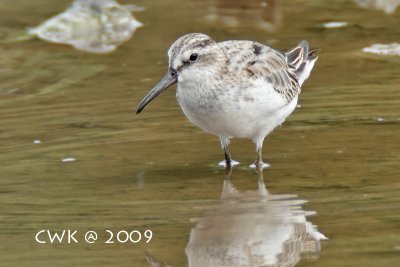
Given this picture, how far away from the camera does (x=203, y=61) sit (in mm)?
9859

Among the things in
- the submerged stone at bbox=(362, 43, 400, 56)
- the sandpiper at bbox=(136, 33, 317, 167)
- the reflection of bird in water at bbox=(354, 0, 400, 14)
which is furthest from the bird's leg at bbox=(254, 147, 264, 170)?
the reflection of bird in water at bbox=(354, 0, 400, 14)

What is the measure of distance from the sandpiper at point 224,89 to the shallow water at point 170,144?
0.42 meters

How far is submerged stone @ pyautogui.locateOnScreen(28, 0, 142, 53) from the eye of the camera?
15047 mm

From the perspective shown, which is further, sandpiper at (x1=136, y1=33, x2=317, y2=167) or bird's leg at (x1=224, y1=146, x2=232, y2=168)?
bird's leg at (x1=224, y1=146, x2=232, y2=168)

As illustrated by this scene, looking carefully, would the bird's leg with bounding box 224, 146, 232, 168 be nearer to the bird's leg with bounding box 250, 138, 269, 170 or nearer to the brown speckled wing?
the bird's leg with bounding box 250, 138, 269, 170

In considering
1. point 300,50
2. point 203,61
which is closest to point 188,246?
point 203,61

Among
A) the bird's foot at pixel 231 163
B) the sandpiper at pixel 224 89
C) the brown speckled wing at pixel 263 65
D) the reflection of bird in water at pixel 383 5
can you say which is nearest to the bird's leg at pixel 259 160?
the sandpiper at pixel 224 89

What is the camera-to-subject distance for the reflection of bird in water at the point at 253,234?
7496 mm

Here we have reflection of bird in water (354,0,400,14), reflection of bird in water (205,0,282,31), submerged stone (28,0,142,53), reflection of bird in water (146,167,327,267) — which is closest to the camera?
reflection of bird in water (146,167,327,267)

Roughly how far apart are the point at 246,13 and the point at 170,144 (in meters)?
5.38

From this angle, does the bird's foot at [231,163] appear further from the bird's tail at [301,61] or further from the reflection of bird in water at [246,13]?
the reflection of bird in water at [246,13]

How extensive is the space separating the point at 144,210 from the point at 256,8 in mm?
7745

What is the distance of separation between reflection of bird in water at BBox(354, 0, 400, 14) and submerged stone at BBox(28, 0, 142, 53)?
10.8 ft

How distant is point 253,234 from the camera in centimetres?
805
